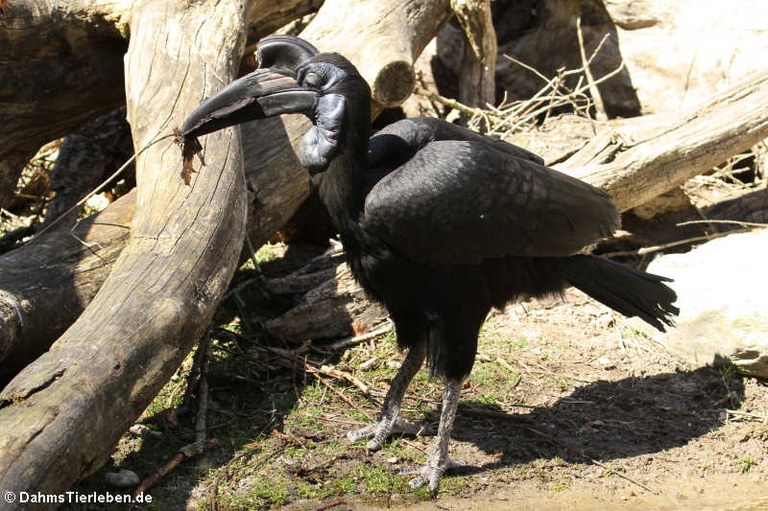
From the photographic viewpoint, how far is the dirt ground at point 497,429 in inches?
177

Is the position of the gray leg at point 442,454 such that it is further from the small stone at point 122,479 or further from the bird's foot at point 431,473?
the small stone at point 122,479

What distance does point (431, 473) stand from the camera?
459 cm

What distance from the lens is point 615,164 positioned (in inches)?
238

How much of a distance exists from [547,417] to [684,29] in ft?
14.5

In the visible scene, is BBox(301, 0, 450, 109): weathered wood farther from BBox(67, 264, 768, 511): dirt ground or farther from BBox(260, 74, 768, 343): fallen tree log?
BBox(67, 264, 768, 511): dirt ground

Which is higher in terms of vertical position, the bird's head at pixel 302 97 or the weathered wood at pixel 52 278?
the bird's head at pixel 302 97

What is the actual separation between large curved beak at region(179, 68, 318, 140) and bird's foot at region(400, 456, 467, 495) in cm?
187

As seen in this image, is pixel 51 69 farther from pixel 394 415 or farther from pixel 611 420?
pixel 611 420

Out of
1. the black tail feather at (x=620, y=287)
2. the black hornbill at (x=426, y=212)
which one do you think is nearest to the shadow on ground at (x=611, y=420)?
the black hornbill at (x=426, y=212)

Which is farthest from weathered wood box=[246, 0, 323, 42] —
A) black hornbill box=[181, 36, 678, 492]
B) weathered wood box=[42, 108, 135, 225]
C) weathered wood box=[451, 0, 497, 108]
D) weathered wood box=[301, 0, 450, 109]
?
black hornbill box=[181, 36, 678, 492]

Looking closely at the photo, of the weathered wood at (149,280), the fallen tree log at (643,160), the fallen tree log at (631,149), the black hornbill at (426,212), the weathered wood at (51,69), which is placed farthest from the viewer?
the fallen tree log at (643,160)

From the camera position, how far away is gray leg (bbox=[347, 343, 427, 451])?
4.93 m

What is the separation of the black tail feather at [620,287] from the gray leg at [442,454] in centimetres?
94

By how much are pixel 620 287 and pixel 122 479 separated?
2789 mm
